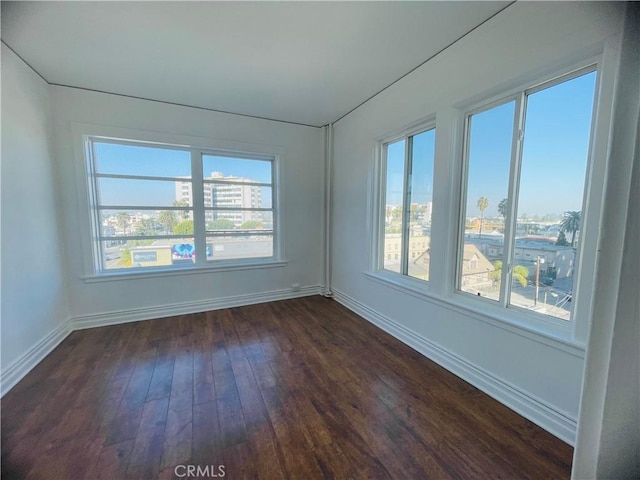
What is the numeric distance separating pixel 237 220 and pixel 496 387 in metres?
3.32

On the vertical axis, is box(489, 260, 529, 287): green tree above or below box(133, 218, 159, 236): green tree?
below

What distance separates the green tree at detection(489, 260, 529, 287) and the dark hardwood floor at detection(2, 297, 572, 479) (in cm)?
85

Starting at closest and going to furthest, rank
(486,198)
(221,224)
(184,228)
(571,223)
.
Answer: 1. (571,223)
2. (486,198)
3. (184,228)
4. (221,224)

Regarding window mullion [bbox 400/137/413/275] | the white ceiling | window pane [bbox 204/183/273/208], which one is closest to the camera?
the white ceiling

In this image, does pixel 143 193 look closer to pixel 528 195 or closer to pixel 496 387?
pixel 528 195

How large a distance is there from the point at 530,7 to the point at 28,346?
14.5 ft

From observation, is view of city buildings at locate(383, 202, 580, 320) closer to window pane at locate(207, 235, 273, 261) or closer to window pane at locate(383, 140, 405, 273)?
window pane at locate(383, 140, 405, 273)

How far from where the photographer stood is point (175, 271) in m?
3.27

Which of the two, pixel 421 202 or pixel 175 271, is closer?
pixel 421 202

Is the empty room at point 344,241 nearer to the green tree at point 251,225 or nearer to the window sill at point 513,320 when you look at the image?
the window sill at point 513,320

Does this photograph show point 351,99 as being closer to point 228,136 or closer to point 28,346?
point 228,136

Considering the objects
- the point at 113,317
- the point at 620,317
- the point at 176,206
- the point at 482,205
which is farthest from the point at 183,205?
the point at 620,317

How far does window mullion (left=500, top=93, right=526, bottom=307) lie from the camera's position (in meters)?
1.78

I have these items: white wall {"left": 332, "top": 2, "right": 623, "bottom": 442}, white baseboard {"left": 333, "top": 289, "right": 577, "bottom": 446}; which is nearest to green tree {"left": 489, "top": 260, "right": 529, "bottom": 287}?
white wall {"left": 332, "top": 2, "right": 623, "bottom": 442}
